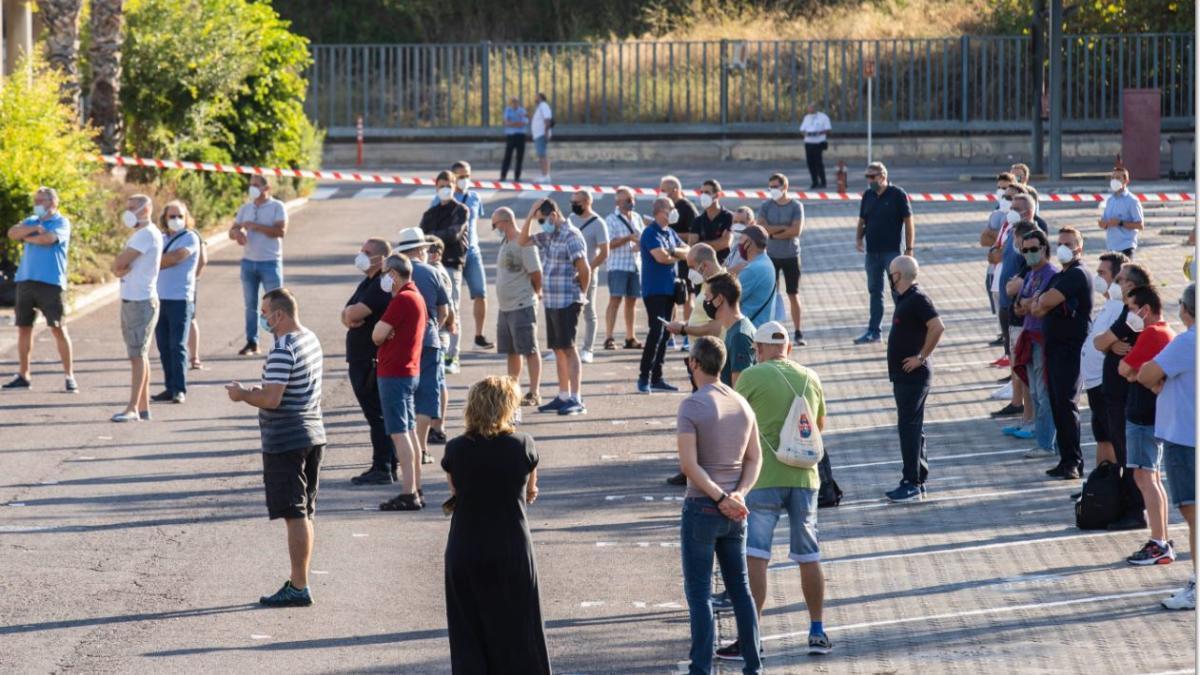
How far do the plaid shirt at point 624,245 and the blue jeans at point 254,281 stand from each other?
12.1ft

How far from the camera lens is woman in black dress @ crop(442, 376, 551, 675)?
8062mm

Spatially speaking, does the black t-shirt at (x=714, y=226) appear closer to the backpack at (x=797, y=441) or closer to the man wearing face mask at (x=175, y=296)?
the man wearing face mask at (x=175, y=296)

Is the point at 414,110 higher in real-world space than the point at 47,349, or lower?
higher

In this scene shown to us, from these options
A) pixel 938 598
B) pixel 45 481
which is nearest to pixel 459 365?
pixel 45 481

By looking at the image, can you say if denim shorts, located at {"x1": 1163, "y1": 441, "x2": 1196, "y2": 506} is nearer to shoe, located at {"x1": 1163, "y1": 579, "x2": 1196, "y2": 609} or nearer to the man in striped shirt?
shoe, located at {"x1": 1163, "y1": 579, "x2": 1196, "y2": 609}

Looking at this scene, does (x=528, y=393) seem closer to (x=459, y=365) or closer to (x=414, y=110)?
(x=459, y=365)

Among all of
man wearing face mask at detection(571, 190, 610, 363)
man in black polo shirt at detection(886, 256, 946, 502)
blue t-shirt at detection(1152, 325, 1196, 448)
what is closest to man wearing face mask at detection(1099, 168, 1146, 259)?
man wearing face mask at detection(571, 190, 610, 363)

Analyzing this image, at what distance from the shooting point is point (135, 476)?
549 inches

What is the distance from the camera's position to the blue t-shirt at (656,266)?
18.0 meters

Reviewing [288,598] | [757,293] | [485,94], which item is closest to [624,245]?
[757,293]

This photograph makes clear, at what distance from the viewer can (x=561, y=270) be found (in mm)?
16766

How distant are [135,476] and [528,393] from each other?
4.40m

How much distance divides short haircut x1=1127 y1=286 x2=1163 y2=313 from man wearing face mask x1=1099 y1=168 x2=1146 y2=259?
24.8 ft

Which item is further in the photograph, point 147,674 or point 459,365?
point 459,365
